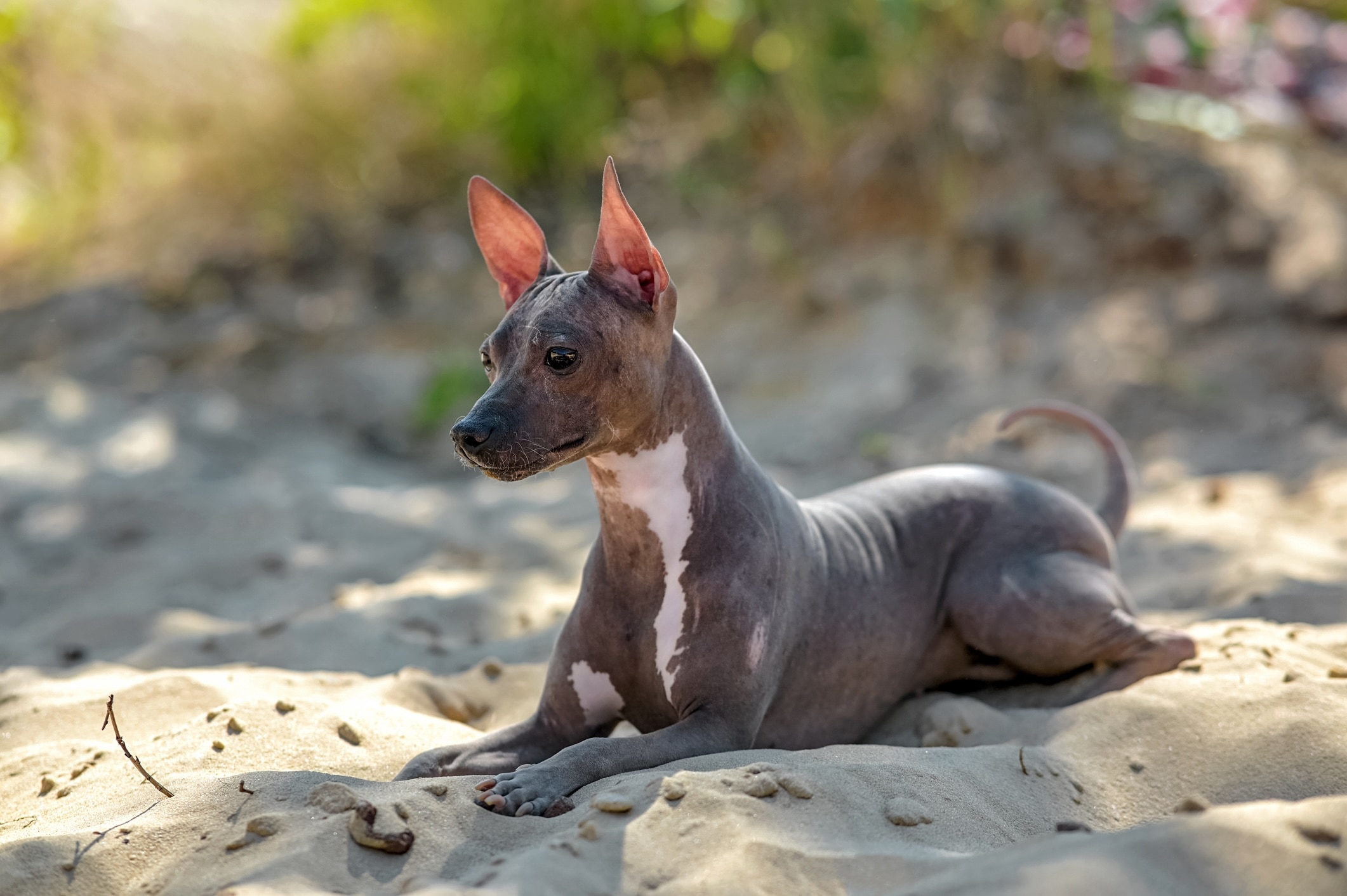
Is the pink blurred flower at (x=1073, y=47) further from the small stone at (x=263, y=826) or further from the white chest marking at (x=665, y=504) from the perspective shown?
the small stone at (x=263, y=826)

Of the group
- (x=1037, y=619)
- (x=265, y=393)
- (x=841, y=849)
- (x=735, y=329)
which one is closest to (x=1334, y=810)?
(x=841, y=849)

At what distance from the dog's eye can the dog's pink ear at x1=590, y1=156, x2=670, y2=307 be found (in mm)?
Result: 224

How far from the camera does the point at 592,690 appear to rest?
2.97 m

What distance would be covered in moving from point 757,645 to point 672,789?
56cm

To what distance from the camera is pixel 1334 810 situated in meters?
2.11

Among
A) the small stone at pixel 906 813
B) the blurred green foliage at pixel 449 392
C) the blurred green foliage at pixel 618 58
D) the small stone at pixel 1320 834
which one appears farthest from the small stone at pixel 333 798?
the blurred green foliage at pixel 618 58

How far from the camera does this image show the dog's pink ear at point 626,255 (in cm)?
269

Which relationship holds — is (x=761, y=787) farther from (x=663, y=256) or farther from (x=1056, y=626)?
(x=663, y=256)

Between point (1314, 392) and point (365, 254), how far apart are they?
20.9 ft

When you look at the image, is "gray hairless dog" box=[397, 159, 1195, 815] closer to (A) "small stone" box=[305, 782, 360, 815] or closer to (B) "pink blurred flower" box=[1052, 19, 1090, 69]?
(A) "small stone" box=[305, 782, 360, 815]

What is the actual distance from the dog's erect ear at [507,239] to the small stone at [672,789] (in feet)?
4.24

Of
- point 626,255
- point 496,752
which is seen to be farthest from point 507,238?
point 496,752

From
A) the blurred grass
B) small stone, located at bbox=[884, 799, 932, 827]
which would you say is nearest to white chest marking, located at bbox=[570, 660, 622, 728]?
small stone, located at bbox=[884, 799, 932, 827]

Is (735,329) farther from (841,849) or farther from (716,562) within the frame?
(841,849)
